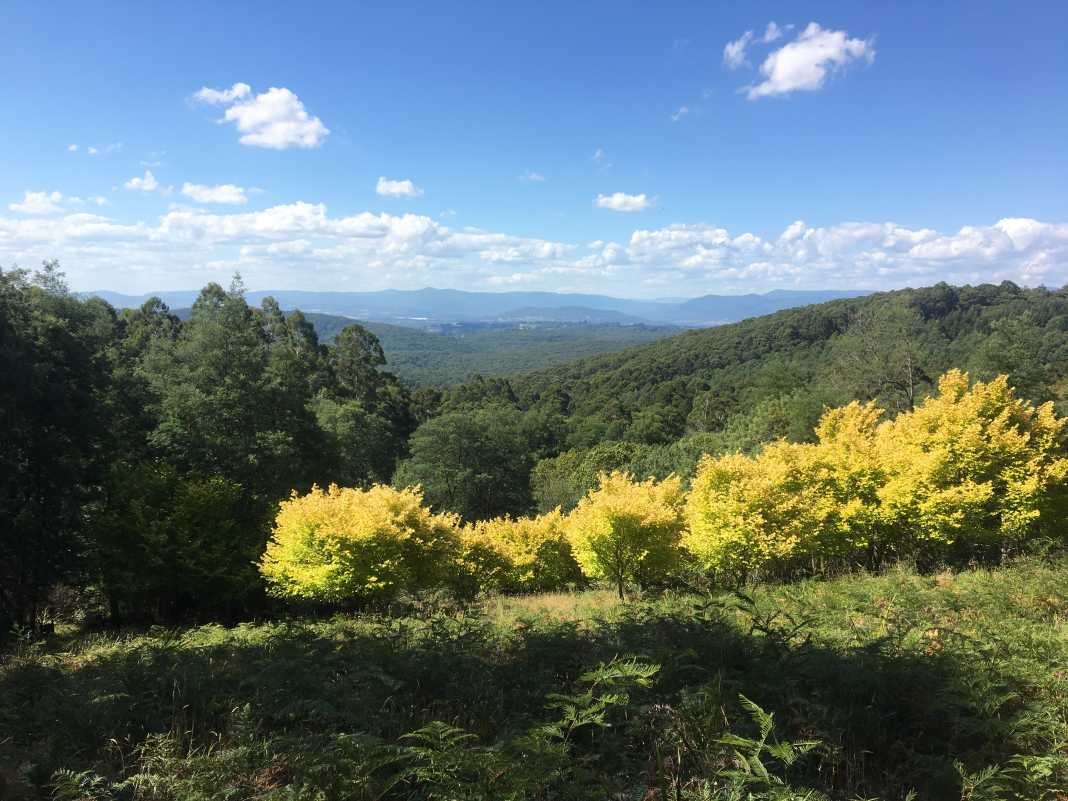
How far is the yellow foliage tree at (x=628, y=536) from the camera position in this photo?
551 inches

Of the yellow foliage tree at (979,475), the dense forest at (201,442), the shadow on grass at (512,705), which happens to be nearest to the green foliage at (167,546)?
the dense forest at (201,442)

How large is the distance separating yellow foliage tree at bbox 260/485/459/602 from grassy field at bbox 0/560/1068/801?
18.0 ft

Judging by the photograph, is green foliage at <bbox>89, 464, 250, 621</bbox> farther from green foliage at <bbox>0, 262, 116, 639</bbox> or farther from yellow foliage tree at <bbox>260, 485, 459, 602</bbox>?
yellow foliage tree at <bbox>260, 485, 459, 602</bbox>

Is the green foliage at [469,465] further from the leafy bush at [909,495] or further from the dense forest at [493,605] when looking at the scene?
the leafy bush at [909,495]

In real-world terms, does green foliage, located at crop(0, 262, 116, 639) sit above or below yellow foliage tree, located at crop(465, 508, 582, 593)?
above

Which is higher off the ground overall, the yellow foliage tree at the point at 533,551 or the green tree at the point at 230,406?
the green tree at the point at 230,406

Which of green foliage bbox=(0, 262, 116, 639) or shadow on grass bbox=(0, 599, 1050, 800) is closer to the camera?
shadow on grass bbox=(0, 599, 1050, 800)

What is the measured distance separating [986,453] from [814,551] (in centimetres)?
464

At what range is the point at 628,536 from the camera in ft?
46.4

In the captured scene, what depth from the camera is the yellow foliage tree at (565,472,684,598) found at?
1401 cm

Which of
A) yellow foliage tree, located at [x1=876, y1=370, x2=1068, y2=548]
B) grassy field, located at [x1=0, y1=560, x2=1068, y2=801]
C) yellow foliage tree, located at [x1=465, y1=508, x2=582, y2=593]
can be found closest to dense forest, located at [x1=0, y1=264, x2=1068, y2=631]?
yellow foliage tree, located at [x1=465, y1=508, x2=582, y2=593]

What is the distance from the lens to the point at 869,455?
15.4 meters

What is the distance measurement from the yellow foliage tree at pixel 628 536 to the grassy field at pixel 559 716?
7.13 metres

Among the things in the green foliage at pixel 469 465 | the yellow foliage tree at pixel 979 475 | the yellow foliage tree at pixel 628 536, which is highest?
the yellow foliage tree at pixel 979 475
